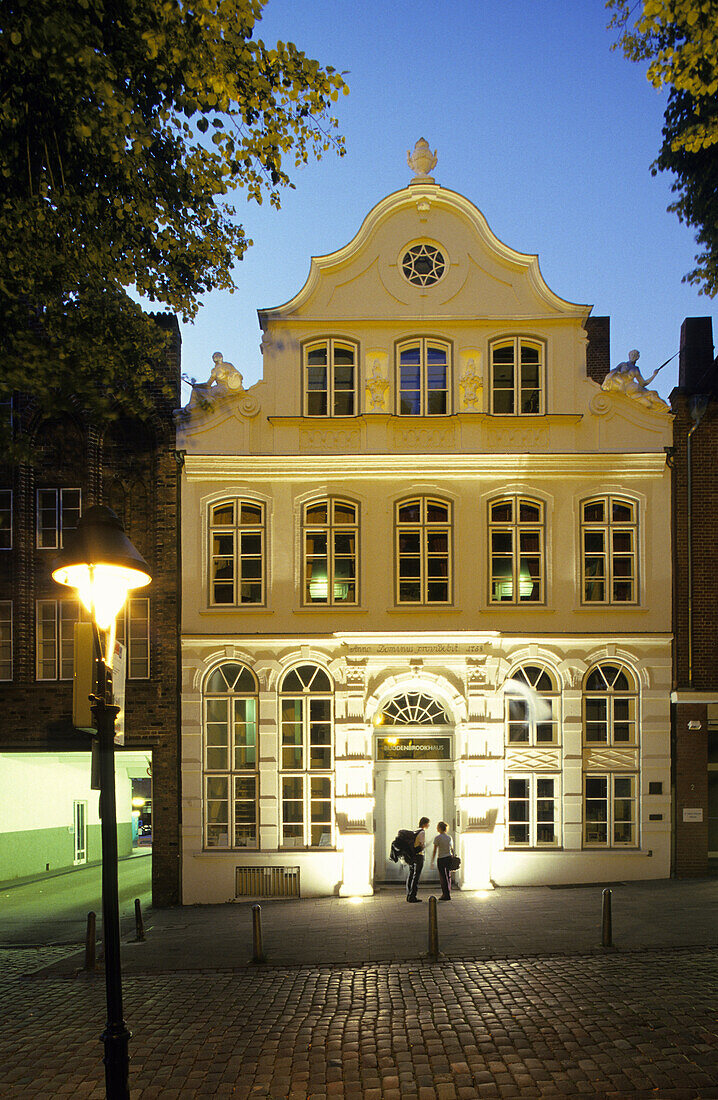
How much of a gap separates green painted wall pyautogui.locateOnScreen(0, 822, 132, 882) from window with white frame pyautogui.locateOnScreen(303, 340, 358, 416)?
12.8m

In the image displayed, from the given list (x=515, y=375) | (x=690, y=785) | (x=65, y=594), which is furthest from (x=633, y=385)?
(x=65, y=594)

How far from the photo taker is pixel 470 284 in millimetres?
17422

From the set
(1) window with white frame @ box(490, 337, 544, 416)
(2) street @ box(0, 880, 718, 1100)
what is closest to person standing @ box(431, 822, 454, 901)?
(2) street @ box(0, 880, 718, 1100)

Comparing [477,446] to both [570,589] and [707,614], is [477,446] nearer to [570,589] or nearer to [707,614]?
[570,589]

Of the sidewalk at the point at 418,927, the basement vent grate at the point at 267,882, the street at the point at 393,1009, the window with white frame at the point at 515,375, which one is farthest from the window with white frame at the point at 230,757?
the window with white frame at the point at 515,375

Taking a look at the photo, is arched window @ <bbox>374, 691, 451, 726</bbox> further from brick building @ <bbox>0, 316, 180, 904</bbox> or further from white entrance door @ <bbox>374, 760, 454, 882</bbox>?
brick building @ <bbox>0, 316, 180, 904</bbox>

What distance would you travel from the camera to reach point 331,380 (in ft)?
56.8

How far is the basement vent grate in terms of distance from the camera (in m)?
16.1

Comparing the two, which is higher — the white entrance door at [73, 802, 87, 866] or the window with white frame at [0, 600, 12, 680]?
the window with white frame at [0, 600, 12, 680]

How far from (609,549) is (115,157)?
12.0 metres

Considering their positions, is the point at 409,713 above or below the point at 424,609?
below

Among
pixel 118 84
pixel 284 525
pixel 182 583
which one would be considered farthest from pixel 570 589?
pixel 118 84

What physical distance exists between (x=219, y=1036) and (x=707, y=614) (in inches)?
485

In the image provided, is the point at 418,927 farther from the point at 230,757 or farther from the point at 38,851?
the point at 38,851
